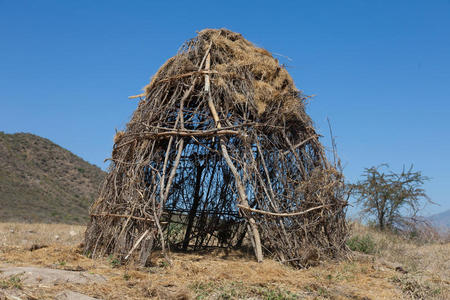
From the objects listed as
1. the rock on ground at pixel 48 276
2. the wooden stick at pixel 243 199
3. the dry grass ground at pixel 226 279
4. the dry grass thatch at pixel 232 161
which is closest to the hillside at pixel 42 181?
the dry grass thatch at pixel 232 161

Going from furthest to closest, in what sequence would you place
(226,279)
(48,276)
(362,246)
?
(362,246) → (226,279) → (48,276)

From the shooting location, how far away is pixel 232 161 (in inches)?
300

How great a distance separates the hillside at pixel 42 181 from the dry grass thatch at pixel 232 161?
16637mm

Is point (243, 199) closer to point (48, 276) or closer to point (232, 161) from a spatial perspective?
point (232, 161)

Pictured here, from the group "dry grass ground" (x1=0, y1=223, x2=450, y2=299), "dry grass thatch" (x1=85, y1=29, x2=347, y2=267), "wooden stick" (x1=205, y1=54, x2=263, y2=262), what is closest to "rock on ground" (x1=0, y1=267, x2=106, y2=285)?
"dry grass ground" (x1=0, y1=223, x2=450, y2=299)

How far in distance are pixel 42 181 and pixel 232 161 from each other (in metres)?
26.8

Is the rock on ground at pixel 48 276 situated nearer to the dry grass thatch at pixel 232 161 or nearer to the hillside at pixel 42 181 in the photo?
the dry grass thatch at pixel 232 161

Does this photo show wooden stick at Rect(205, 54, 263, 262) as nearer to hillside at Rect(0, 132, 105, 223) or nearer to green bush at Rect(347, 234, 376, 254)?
green bush at Rect(347, 234, 376, 254)

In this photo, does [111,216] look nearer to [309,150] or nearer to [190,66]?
[190,66]

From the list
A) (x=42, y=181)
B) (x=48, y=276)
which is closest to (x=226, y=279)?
(x=48, y=276)

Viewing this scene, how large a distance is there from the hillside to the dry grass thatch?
1664cm

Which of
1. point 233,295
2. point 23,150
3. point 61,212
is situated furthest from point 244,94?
point 23,150

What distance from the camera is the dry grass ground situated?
4.74 metres

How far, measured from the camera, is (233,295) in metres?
4.76
